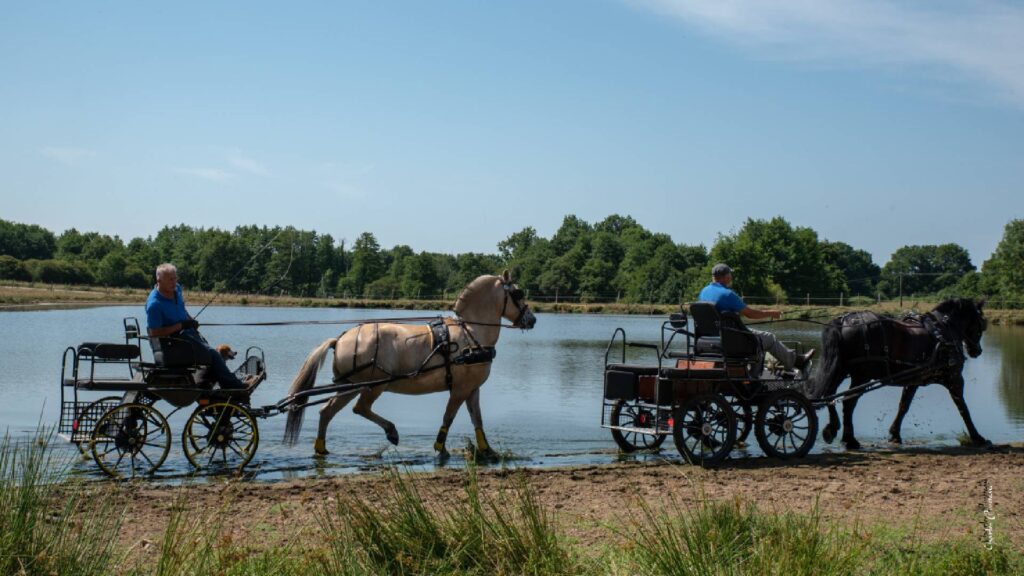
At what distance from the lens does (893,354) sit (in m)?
12.9

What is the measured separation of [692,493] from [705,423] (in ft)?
7.07

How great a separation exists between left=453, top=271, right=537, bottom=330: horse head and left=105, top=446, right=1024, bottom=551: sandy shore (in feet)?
7.70

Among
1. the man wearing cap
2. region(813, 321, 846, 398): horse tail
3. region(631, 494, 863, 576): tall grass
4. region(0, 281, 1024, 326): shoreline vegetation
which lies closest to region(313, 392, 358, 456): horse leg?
the man wearing cap

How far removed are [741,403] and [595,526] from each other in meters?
4.74

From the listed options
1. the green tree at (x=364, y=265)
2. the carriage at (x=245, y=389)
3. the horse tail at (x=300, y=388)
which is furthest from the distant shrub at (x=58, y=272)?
the horse tail at (x=300, y=388)

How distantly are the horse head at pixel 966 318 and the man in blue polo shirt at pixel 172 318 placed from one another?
972 cm

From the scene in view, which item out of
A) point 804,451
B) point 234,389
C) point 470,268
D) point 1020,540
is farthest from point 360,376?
point 470,268

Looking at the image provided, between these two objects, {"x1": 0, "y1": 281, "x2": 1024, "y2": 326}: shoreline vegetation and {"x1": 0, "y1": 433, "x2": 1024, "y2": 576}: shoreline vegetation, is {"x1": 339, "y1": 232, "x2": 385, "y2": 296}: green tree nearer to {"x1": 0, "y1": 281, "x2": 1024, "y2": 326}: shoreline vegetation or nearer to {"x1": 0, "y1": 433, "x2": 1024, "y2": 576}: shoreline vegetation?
{"x1": 0, "y1": 281, "x2": 1024, "y2": 326}: shoreline vegetation

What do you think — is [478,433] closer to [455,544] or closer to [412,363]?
[412,363]

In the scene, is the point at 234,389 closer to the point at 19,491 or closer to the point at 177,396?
the point at 177,396

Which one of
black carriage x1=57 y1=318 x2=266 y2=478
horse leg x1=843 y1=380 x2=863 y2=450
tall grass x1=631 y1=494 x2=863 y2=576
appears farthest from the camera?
horse leg x1=843 y1=380 x2=863 y2=450

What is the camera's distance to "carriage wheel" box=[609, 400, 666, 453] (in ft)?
37.5

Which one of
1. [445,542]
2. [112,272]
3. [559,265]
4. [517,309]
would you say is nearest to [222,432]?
[517,309]

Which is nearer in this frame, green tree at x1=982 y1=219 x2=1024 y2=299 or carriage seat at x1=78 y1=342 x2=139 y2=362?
carriage seat at x1=78 y1=342 x2=139 y2=362
